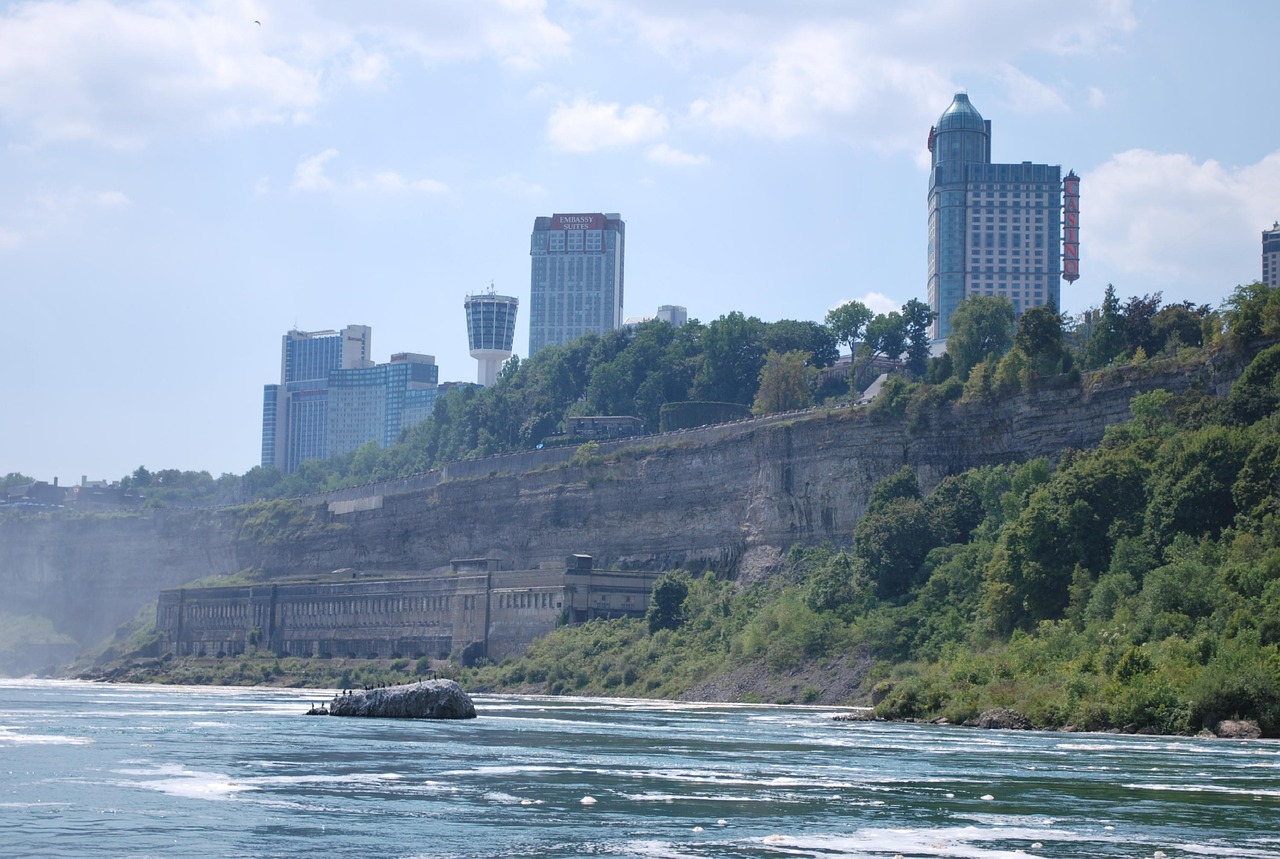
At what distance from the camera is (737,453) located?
11750cm

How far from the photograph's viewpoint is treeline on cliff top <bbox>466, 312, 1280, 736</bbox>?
61156mm

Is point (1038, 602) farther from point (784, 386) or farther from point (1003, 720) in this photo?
point (784, 386)

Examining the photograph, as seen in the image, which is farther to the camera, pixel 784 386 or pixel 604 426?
pixel 604 426

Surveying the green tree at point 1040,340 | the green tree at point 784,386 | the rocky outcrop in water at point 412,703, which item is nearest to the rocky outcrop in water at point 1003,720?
the rocky outcrop in water at point 412,703

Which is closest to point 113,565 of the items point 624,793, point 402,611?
point 402,611

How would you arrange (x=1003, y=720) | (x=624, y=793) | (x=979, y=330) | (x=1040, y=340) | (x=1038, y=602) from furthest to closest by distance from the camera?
1. (x=979, y=330)
2. (x=1040, y=340)
3. (x=1038, y=602)
4. (x=1003, y=720)
5. (x=624, y=793)

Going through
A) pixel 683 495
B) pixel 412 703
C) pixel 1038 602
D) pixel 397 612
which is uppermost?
pixel 683 495

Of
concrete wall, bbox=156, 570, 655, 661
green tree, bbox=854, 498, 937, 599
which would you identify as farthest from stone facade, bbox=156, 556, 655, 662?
green tree, bbox=854, 498, 937, 599

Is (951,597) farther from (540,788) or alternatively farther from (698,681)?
(540,788)

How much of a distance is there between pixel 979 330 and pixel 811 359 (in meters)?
40.5

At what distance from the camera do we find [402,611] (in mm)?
129000

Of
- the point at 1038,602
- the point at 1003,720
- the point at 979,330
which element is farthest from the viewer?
the point at 979,330

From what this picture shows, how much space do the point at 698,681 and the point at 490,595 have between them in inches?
Answer: 1055

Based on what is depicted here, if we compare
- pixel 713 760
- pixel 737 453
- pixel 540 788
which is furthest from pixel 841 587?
pixel 540 788
